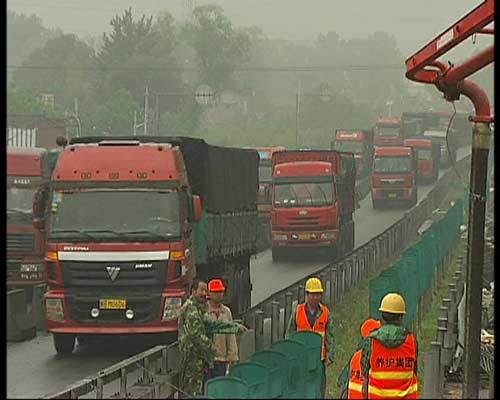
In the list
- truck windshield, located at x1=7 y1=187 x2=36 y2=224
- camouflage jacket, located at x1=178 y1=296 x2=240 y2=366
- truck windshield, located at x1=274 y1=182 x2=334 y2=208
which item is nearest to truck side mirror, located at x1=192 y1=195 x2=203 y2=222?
camouflage jacket, located at x1=178 y1=296 x2=240 y2=366

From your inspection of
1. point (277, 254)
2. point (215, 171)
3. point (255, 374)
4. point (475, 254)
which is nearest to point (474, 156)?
point (475, 254)

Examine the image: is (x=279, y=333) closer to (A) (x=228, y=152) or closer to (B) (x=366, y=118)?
(A) (x=228, y=152)

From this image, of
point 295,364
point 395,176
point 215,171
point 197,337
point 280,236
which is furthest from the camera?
point 395,176

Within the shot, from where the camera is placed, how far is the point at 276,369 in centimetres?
929

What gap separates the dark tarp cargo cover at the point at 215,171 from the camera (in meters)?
18.4

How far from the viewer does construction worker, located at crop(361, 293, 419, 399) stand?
9703mm

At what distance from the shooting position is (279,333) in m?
17.7

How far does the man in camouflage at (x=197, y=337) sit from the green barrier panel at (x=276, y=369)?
91.4 inches

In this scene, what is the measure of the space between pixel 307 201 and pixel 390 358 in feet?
84.9

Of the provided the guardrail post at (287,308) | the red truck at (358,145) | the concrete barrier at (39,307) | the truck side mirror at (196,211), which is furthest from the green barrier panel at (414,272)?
the red truck at (358,145)

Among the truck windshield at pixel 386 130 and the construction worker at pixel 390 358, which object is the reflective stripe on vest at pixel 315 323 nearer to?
the construction worker at pixel 390 358

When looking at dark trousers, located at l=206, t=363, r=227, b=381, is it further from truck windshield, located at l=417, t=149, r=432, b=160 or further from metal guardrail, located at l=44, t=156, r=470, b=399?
truck windshield, located at l=417, t=149, r=432, b=160

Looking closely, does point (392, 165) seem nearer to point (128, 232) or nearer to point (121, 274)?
point (128, 232)

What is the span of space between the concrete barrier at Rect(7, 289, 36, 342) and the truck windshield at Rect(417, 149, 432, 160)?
45.0 m
